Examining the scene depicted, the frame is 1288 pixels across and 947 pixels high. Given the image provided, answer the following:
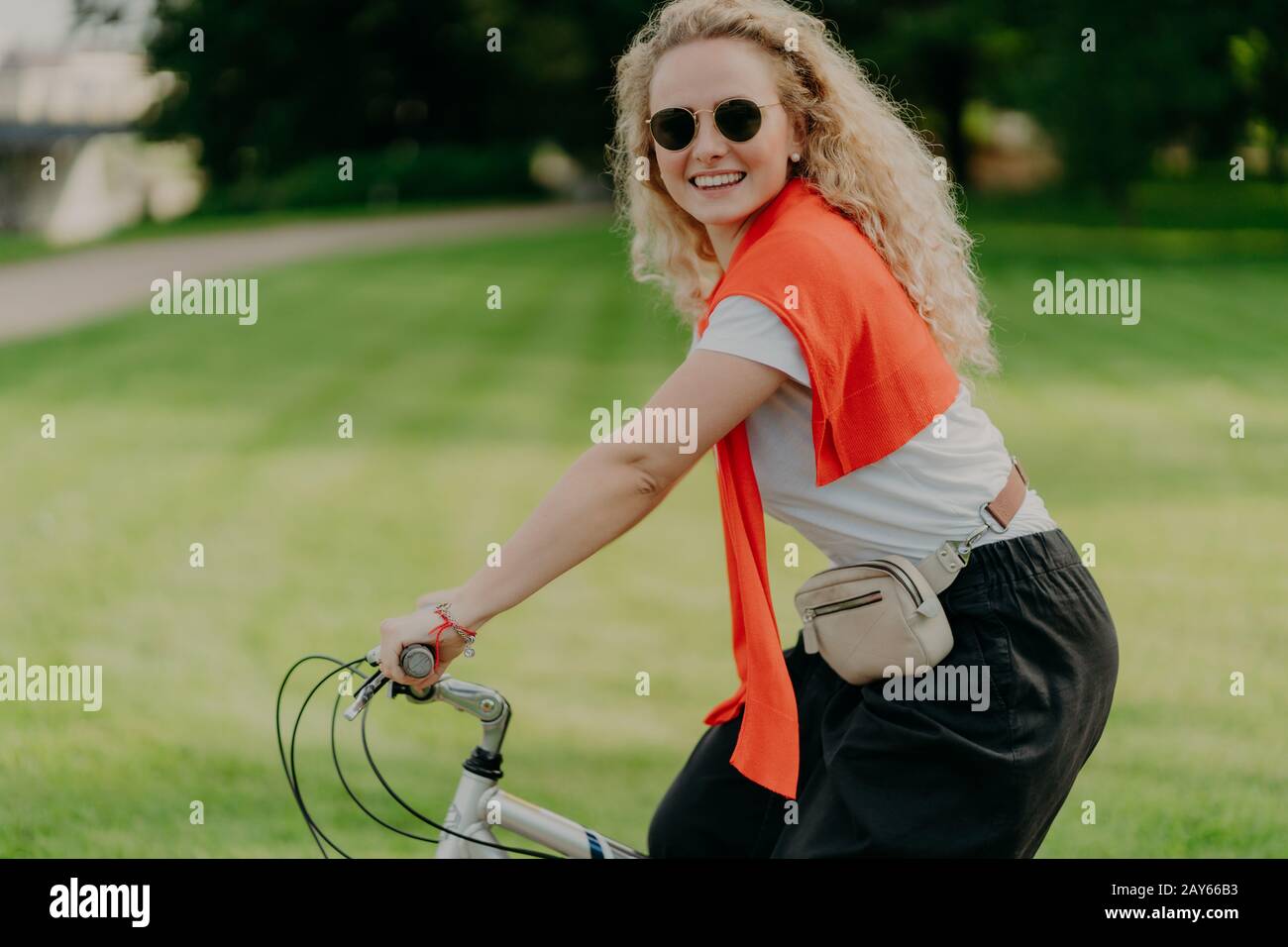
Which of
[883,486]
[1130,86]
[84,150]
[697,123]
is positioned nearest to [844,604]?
[883,486]

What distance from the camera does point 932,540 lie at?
8.69 ft

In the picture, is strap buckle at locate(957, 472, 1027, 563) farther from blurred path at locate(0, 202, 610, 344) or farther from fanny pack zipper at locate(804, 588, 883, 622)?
blurred path at locate(0, 202, 610, 344)

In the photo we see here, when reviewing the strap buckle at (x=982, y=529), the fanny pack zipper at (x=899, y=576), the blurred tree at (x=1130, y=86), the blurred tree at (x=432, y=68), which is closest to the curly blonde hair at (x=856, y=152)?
the strap buckle at (x=982, y=529)

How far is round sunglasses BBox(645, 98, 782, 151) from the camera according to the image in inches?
107

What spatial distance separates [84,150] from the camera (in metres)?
45.9

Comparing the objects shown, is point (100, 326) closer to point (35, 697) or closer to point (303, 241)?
point (303, 241)

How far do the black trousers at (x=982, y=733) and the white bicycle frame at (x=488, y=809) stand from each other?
0.39 m

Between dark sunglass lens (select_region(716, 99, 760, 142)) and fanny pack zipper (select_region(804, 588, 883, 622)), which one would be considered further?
dark sunglass lens (select_region(716, 99, 760, 142))

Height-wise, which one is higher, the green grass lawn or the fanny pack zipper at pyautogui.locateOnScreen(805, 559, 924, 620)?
the fanny pack zipper at pyautogui.locateOnScreen(805, 559, 924, 620)

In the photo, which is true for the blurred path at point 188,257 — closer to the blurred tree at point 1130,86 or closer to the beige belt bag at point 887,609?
the blurred tree at point 1130,86

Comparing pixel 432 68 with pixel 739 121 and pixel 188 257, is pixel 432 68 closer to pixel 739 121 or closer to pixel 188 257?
pixel 188 257

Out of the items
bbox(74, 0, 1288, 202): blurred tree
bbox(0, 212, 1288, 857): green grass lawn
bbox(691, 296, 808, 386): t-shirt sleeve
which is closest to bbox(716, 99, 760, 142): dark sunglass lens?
bbox(691, 296, 808, 386): t-shirt sleeve

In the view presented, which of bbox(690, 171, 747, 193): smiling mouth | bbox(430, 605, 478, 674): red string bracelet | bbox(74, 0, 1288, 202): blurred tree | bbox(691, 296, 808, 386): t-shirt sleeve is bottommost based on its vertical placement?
bbox(430, 605, 478, 674): red string bracelet
